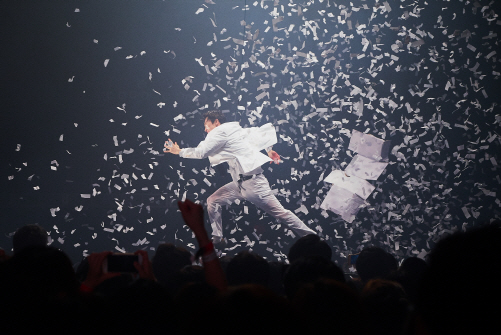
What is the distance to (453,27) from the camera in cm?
639

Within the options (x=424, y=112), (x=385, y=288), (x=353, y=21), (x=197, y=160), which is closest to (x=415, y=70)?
(x=424, y=112)

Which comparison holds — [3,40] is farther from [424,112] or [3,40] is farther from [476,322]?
[476,322]

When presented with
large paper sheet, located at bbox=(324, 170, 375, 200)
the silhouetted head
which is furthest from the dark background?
the silhouetted head

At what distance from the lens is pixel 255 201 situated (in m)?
6.23

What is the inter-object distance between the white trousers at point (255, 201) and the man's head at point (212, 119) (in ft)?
2.84

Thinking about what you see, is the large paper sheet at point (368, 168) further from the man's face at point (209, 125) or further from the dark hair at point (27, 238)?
the dark hair at point (27, 238)

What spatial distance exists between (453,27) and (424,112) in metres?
1.32

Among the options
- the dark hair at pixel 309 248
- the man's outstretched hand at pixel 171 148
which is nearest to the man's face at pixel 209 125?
Result: the man's outstretched hand at pixel 171 148

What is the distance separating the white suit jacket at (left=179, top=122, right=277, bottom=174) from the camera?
6105 mm

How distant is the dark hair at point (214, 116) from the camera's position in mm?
6363

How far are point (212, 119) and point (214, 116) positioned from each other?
5 cm

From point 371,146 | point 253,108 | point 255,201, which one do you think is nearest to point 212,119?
point 253,108

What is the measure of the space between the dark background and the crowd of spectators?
4.34 meters

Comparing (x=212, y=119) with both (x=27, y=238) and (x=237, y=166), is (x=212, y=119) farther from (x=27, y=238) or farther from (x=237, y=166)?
(x=27, y=238)
